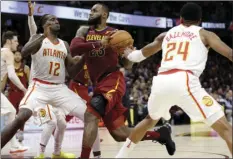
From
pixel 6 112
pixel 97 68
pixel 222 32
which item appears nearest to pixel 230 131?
pixel 97 68

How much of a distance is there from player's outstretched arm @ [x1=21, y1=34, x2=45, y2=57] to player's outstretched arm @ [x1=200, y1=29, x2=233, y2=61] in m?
2.12

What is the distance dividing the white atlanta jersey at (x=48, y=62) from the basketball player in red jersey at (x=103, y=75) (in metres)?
0.24

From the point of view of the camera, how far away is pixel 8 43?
24.1ft

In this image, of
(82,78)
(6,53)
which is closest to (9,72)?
→ (6,53)

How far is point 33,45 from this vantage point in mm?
5578

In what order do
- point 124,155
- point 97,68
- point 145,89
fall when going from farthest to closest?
point 145,89 < point 97,68 < point 124,155

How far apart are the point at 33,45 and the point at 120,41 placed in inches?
44.4

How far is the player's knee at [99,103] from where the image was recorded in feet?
16.8

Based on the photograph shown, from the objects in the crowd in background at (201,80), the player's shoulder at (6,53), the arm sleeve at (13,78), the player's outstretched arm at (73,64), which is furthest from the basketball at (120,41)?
the crowd in background at (201,80)

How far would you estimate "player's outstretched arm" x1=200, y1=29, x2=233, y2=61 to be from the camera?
419 cm

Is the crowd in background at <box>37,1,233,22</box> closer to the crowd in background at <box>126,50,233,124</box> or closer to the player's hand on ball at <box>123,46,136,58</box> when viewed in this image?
the crowd in background at <box>126,50,233,124</box>

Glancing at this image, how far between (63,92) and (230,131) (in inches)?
91.0

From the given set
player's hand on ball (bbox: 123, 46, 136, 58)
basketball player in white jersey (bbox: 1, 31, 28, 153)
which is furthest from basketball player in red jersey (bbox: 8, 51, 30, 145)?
player's hand on ball (bbox: 123, 46, 136, 58)

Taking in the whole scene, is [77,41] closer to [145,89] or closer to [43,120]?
[43,120]
